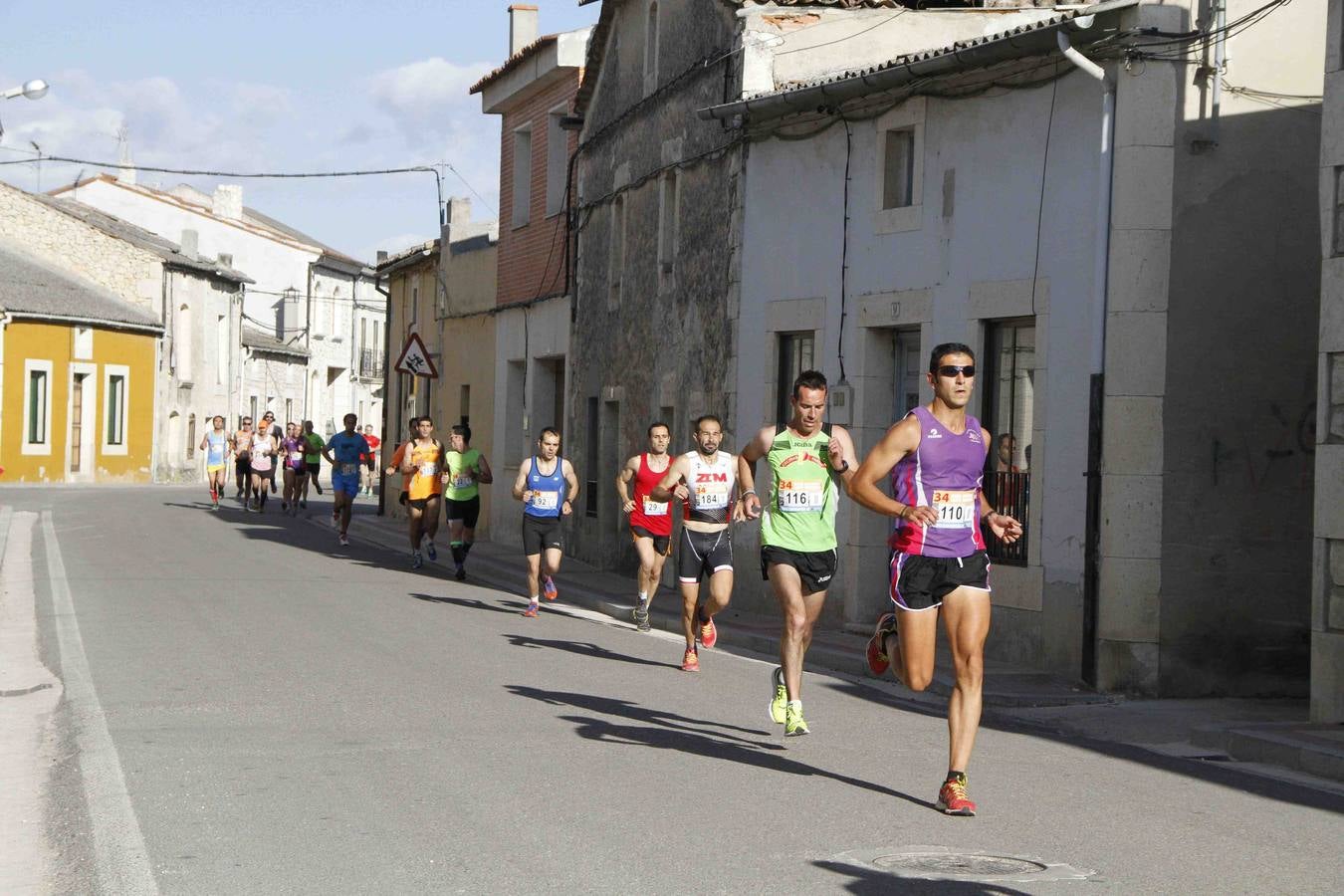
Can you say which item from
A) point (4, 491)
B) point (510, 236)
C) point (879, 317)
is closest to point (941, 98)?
point (879, 317)

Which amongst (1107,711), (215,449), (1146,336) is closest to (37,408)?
(215,449)

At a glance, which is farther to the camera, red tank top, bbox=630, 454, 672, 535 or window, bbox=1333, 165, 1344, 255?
red tank top, bbox=630, 454, 672, 535

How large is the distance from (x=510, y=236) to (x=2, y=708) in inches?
836

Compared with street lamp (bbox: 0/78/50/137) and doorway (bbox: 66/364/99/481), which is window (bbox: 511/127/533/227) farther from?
doorway (bbox: 66/364/99/481)

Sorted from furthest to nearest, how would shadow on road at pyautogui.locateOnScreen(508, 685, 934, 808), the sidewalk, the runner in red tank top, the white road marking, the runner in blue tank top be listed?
the runner in blue tank top, the runner in red tank top, the sidewalk, shadow on road at pyautogui.locateOnScreen(508, 685, 934, 808), the white road marking

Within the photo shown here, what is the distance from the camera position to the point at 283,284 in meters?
73.9

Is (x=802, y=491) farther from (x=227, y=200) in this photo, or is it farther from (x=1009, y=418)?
(x=227, y=200)

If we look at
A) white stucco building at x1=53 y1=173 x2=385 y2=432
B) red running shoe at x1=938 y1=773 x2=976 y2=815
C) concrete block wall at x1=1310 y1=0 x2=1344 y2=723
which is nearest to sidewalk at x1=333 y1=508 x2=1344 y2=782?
→ concrete block wall at x1=1310 y1=0 x2=1344 y2=723

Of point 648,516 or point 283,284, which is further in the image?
point 283,284

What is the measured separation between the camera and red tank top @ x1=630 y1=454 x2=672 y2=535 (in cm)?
1611

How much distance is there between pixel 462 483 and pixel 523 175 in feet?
38.3

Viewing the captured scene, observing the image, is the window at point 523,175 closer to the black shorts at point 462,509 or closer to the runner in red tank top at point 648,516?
the black shorts at point 462,509

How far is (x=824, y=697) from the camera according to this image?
11938 millimetres

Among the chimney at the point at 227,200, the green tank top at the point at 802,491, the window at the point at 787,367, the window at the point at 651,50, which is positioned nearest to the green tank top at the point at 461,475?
the window at the point at 787,367
